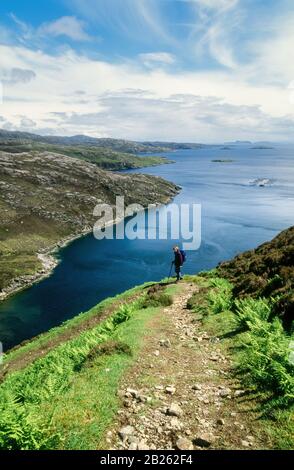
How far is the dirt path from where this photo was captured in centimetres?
981

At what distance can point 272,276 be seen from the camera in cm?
2541

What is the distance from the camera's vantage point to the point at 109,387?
12.5 m

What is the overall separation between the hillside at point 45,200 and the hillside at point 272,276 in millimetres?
52063

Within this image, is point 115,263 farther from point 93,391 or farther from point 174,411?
point 174,411

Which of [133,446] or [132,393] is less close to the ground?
[133,446]

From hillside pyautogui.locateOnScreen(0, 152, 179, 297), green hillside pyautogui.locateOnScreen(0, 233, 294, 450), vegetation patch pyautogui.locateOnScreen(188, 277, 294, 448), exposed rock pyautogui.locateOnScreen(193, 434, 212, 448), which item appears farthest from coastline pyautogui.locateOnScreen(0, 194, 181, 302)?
exposed rock pyautogui.locateOnScreen(193, 434, 212, 448)

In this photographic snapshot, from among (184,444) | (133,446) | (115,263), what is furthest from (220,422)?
(115,263)

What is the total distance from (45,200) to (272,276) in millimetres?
112541

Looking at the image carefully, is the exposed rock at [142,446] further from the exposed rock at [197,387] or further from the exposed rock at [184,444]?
the exposed rock at [197,387]

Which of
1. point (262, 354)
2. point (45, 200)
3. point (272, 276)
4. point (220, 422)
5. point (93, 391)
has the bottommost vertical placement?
point (45, 200)

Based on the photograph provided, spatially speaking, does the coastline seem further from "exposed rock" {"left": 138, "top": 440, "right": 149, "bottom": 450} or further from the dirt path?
"exposed rock" {"left": 138, "top": 440, "right": 149, "bottom": 450}

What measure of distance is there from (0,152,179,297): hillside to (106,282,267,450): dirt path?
203 feet
